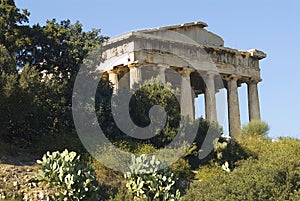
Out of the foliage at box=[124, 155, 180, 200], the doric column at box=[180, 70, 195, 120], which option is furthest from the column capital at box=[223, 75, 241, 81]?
the foliage at box=[124, 155, 180, 200]

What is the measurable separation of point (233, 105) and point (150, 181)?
19.5m

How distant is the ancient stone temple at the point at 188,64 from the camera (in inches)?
1478

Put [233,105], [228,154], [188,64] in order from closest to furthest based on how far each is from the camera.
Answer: [228,154], [188,64], [233,105]

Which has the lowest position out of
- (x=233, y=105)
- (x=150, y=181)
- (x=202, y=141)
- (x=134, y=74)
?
(x=150, y=181)

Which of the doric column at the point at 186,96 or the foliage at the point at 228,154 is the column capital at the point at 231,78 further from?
the foliage at the point at 228,154

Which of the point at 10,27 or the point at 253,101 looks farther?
the point at 253,101

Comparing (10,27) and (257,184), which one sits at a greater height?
(10,27)

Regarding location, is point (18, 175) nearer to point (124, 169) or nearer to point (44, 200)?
point (44, 200)

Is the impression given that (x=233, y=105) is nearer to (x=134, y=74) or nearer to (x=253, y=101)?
(x=253, y=101)

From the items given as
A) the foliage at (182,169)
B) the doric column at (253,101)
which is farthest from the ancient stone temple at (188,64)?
the foliage at (182,169)

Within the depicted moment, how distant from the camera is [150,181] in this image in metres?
23.8

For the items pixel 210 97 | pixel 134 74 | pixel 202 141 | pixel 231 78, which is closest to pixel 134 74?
pixel 134 74

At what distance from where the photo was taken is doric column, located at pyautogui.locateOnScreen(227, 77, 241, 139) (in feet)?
137

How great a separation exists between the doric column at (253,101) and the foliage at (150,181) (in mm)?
19206
